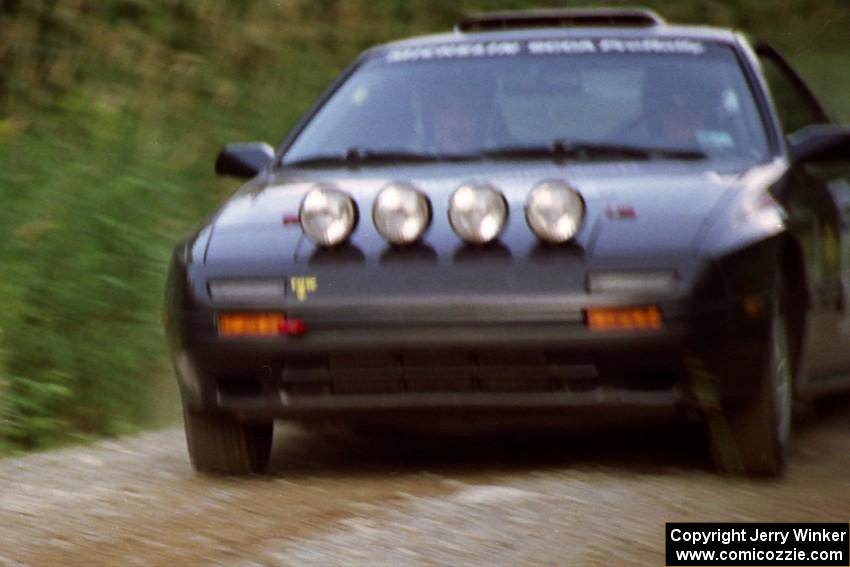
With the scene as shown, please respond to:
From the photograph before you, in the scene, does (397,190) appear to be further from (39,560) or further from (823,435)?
(823,435)

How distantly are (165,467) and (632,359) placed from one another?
5.86ft

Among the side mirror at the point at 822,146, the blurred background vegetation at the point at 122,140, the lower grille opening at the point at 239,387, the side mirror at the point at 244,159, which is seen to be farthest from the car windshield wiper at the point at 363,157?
the blurred background vegetation at the point at 122,140

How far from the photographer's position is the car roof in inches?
298

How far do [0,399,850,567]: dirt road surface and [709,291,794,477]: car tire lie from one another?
8cm

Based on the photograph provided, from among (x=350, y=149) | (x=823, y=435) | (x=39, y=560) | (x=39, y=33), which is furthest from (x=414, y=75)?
(x=39, y=33)

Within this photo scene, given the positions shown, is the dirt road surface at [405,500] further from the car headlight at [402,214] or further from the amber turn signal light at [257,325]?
the car headlight at [402,214]

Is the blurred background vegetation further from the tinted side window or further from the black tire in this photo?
the tinted side window

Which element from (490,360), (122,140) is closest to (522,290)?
(490,360)

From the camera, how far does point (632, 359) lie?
5977 millimetres

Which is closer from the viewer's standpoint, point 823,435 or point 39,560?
point 39,560

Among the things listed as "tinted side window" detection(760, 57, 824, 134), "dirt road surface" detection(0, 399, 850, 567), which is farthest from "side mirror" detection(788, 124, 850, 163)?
"dirt road surface" detection(0, 399, 850, 567)

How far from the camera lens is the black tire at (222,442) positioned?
6.58m

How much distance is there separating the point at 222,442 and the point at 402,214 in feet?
3.25

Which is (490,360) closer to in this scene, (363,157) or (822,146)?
(363,157)
